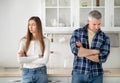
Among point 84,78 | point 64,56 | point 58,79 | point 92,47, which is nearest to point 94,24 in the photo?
point 92,47

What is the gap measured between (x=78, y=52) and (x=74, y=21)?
0.71m

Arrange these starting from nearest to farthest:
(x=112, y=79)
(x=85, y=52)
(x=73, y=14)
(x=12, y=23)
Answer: (x=85, y=52) < (x=112, y=79) < (x=73, y=14) < (x=12, y=23)

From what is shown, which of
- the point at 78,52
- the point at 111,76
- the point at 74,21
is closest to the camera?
the point at 78,52

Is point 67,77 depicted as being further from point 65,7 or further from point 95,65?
point 65,7

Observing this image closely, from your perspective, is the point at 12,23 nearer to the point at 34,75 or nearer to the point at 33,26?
the point at 33,26

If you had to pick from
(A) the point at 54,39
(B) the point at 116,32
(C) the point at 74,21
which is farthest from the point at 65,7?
(B) the point at 116,32

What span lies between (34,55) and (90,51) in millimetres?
615

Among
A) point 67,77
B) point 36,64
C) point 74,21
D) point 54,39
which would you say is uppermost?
point 74,21

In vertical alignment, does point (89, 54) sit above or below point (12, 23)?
below

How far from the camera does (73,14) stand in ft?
11.3

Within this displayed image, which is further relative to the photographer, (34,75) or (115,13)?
(115,13)

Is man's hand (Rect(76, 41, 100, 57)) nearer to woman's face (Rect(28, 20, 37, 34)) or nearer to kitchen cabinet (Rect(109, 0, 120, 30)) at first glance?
woman's face (Rect(28, 20, 37, 34))

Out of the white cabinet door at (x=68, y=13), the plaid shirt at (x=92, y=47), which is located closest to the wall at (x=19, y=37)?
the white cabinet door at (x=68, y=13)

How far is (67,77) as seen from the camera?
3.20 meters
